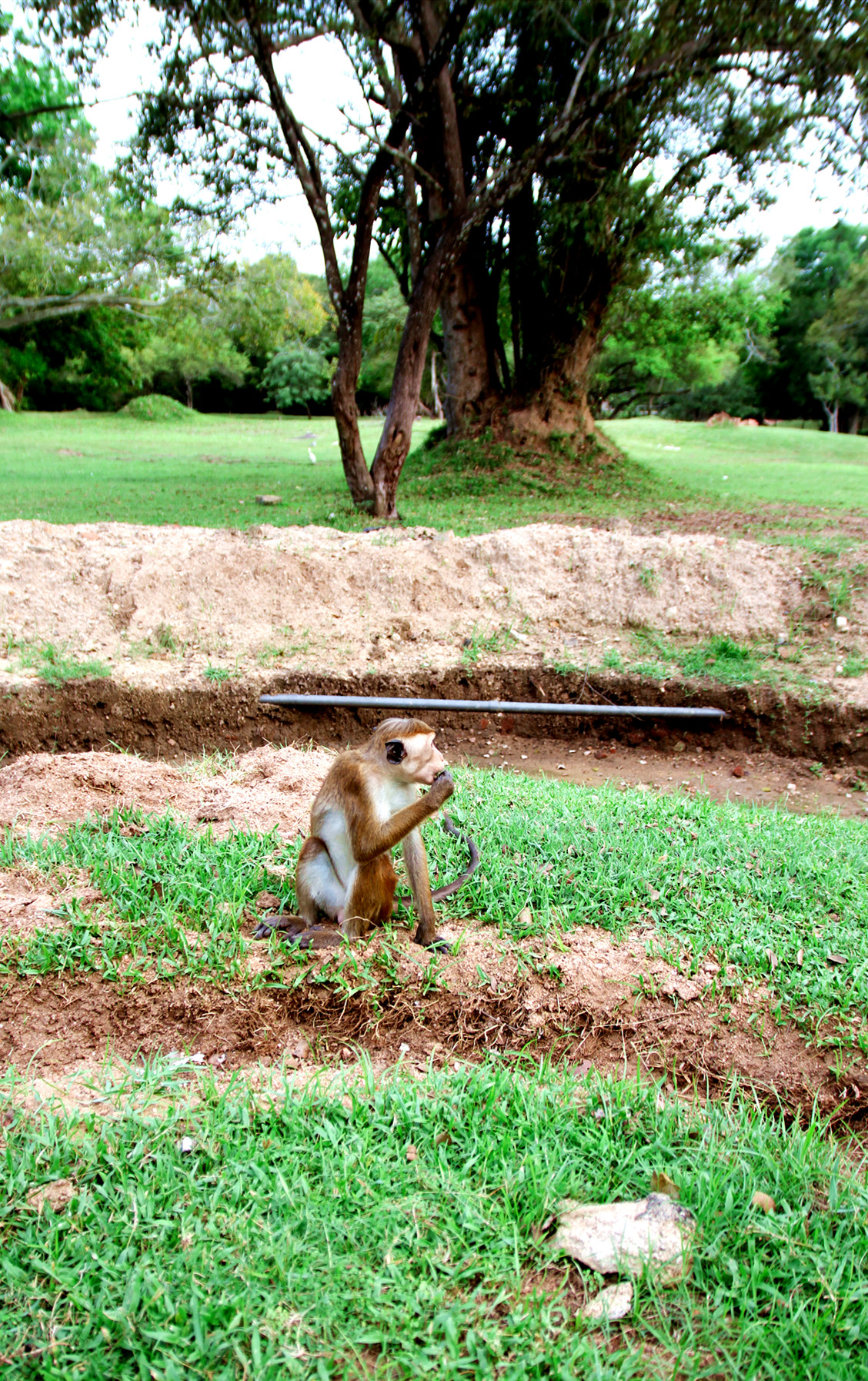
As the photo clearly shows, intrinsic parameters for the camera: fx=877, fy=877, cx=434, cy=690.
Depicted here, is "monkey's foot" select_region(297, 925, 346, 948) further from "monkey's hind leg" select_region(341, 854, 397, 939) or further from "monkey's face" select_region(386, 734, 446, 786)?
"monkey's face" select_region(386, 734, 446, 786)

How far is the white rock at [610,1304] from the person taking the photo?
2141mm

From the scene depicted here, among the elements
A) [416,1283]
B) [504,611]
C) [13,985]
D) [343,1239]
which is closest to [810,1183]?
[416,1283]

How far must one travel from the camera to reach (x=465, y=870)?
13.5 feet

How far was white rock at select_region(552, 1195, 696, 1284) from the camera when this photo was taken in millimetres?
2252

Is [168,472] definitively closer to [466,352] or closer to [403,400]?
[466,352]

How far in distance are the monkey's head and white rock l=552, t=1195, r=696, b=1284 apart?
4.52 feet

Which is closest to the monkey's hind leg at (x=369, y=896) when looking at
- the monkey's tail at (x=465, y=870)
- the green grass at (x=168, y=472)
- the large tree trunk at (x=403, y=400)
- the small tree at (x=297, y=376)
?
the monkey's tail at (x=465, y=870)

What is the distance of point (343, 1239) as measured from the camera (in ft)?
7.50

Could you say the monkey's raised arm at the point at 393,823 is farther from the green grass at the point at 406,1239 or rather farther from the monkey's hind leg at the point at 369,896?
the green grass at the point at 406,1239

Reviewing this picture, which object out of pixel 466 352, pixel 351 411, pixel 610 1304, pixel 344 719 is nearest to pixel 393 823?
pixel 610 1304

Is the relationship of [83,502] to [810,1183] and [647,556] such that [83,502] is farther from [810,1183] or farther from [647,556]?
[810,1183]

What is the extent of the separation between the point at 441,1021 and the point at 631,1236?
107 centimetres

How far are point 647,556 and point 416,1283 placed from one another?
7.69 m

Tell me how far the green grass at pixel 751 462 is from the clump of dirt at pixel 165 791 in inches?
391
